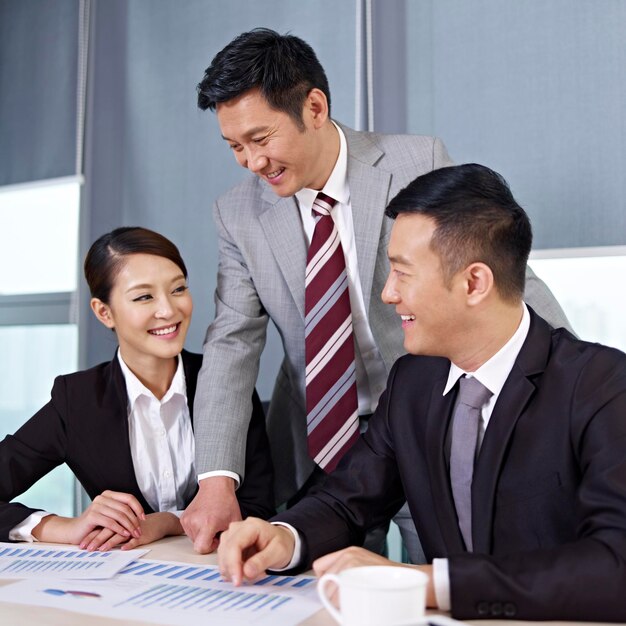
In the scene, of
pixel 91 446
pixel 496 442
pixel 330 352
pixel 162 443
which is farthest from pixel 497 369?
pixel 91 446

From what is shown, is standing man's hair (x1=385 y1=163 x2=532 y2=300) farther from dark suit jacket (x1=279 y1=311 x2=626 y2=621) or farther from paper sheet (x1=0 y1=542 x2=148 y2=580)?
paper sheet (x1=0 y1=542 x2=148 y2=580)

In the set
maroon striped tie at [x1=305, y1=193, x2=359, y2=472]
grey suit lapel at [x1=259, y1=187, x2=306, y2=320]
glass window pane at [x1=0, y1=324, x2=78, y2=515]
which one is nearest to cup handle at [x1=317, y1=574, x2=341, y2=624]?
maroon striped tie at [x1=305, y1=193, x2=359, y2=472]

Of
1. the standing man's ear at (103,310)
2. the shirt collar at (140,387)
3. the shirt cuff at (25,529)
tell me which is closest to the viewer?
the shirt cuff at (25,529)

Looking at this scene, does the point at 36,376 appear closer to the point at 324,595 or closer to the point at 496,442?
the point at 496,442

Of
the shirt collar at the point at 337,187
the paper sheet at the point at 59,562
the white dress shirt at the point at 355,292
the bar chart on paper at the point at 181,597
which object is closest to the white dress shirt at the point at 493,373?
the bar chart on paper at the point at 181,597

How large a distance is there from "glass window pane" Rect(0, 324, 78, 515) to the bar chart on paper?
A: 2355mm

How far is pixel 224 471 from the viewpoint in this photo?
189cm

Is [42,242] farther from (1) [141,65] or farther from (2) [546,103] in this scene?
(2) [546,103]

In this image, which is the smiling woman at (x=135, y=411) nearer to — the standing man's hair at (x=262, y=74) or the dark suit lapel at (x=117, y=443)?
the dark suit lapel at (x=117, y=443)

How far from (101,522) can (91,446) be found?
441 millimetres

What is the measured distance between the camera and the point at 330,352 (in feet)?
6.64

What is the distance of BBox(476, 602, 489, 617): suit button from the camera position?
112 centimetres

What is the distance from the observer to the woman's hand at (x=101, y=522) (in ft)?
5.46

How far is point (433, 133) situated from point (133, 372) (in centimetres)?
129
